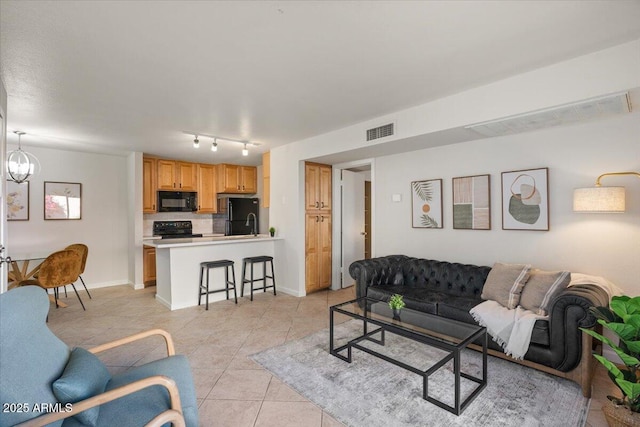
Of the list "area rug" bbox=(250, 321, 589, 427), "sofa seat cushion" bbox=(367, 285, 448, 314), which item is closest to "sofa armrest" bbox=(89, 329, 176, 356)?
"area rug" bbox=(250, 321, 589, 427)

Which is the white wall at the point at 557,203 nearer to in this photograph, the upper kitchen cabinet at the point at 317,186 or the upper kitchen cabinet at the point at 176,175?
the upper kitchen cabinet at the point at 317,186

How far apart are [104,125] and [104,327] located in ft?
8.35

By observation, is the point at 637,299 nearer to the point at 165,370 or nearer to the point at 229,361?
the point at 165,370

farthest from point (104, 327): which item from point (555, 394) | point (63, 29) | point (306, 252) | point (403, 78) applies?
point (555, 394)

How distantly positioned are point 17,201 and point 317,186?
4880mm

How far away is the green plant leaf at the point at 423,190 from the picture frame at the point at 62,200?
19.0 ft

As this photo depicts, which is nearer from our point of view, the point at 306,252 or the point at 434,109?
the point at 434,109

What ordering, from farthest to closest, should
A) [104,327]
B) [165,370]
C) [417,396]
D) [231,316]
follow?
[231,316] → [104,327] → [417,396] → [165,370]

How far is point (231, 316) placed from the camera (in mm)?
4129

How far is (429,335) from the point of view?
252 centimetres

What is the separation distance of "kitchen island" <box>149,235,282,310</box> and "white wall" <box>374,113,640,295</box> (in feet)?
8.99

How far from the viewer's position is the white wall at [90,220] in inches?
205

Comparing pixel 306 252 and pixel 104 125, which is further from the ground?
pixel 104 125

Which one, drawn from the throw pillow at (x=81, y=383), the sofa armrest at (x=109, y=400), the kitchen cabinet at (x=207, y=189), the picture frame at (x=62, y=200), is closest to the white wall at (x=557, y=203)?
the sofa armrest at (x=109, y=400)
